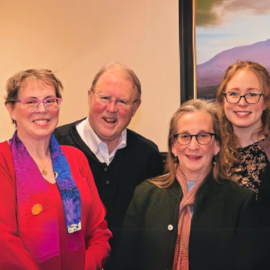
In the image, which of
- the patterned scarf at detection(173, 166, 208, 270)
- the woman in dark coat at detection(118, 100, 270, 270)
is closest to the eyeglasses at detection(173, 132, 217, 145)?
the woman in dark coat at detection(118, 100, 270, 270)

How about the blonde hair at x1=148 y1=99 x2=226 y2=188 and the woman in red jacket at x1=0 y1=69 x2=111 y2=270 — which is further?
the blonde hair at x1=148 y1=99 x2=226 y2=188

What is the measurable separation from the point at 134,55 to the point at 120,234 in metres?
0.86

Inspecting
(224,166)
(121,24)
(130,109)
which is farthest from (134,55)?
(224,166)

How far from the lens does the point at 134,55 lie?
2.00m

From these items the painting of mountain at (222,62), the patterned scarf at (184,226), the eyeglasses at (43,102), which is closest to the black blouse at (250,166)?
the patterned scarf at (184,226)

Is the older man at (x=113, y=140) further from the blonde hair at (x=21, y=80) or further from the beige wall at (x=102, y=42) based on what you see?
the blonde hair at (x=21, y=80)

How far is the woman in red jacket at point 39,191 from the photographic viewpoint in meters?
1.51

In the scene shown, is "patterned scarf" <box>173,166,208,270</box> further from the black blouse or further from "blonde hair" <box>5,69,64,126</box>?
"blonde hair" <box>5,69,64,126</box>

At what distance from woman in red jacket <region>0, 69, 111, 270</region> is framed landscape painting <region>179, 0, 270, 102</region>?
0.74 metres

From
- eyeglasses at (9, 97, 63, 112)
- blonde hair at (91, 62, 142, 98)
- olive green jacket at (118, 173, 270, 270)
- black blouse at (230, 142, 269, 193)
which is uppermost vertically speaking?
blonde hair at (91, 62, 142, 98)

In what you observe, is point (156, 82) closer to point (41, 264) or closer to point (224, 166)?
point (224, 166)

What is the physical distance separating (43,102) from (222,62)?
0.94 metres

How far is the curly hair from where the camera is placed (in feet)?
5.90

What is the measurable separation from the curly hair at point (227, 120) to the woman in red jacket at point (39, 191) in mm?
638
